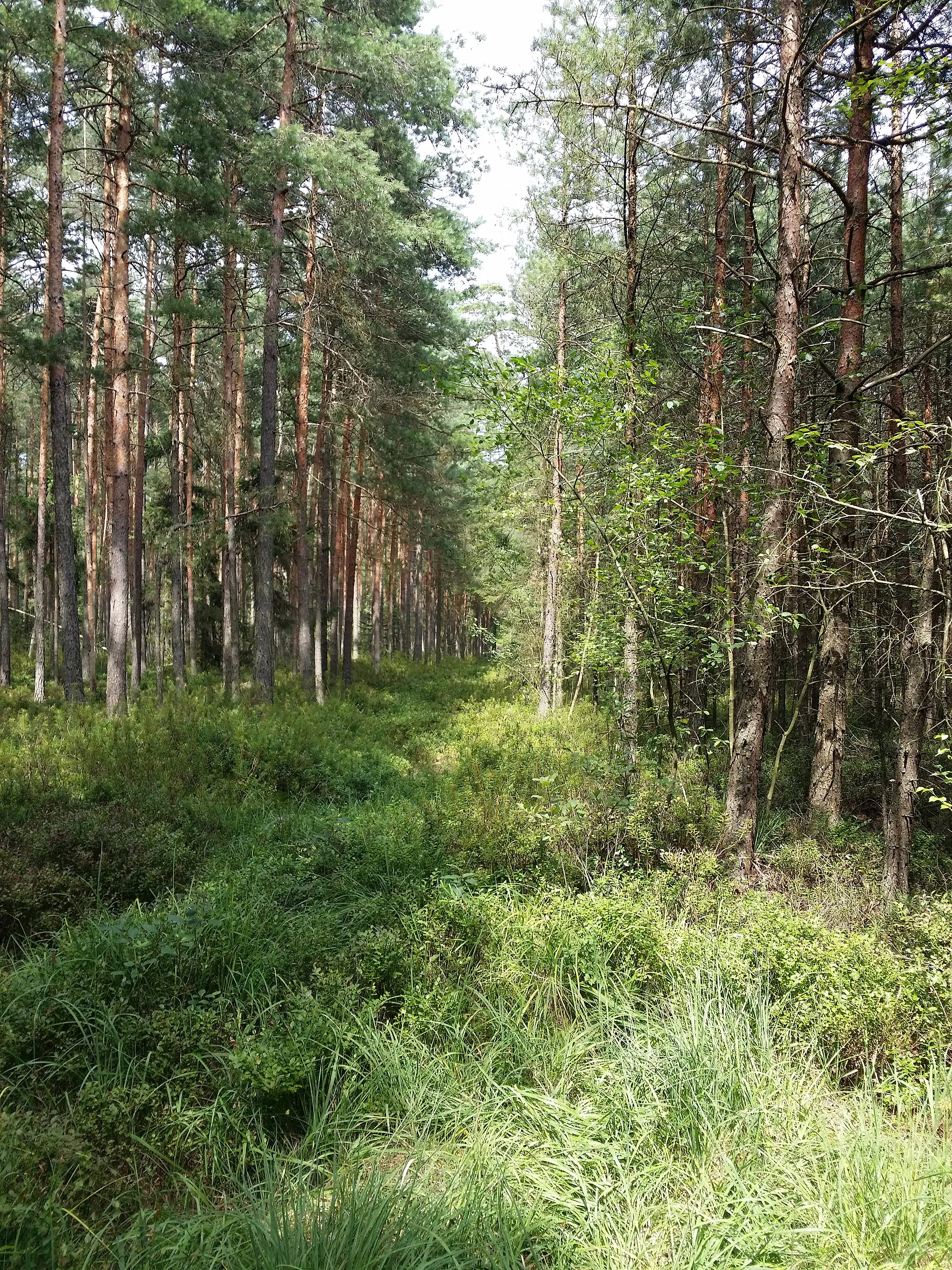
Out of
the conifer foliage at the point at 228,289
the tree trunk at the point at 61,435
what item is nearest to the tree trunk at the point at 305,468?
the conifer foliage at the point at 228,289

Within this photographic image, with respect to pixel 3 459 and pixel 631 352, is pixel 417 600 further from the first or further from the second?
pixel 631 352

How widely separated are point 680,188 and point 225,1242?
1234 cm

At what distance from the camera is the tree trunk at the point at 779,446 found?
5.28m

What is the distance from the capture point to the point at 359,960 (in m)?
4.09

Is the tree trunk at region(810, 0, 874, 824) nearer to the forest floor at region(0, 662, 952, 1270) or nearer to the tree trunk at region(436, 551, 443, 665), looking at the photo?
the forest floor at region(0, 662, 952, 1270)

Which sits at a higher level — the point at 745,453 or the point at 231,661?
the point at 745,453

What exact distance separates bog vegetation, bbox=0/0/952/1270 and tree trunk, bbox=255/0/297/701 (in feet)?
0.30

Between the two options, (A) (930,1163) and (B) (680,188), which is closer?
(A) (930,1163)

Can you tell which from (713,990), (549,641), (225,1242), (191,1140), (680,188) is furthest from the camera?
(549,641)

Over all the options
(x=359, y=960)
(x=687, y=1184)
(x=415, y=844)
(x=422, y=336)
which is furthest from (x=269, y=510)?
(x=687, y=1184)

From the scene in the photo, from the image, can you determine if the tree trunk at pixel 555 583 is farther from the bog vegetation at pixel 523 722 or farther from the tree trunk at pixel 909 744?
the tree trunk at pixel 909 744

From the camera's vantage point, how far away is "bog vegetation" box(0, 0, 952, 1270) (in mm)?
2871

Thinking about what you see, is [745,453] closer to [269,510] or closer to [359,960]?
[359,960]

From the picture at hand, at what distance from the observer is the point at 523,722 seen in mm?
12883
